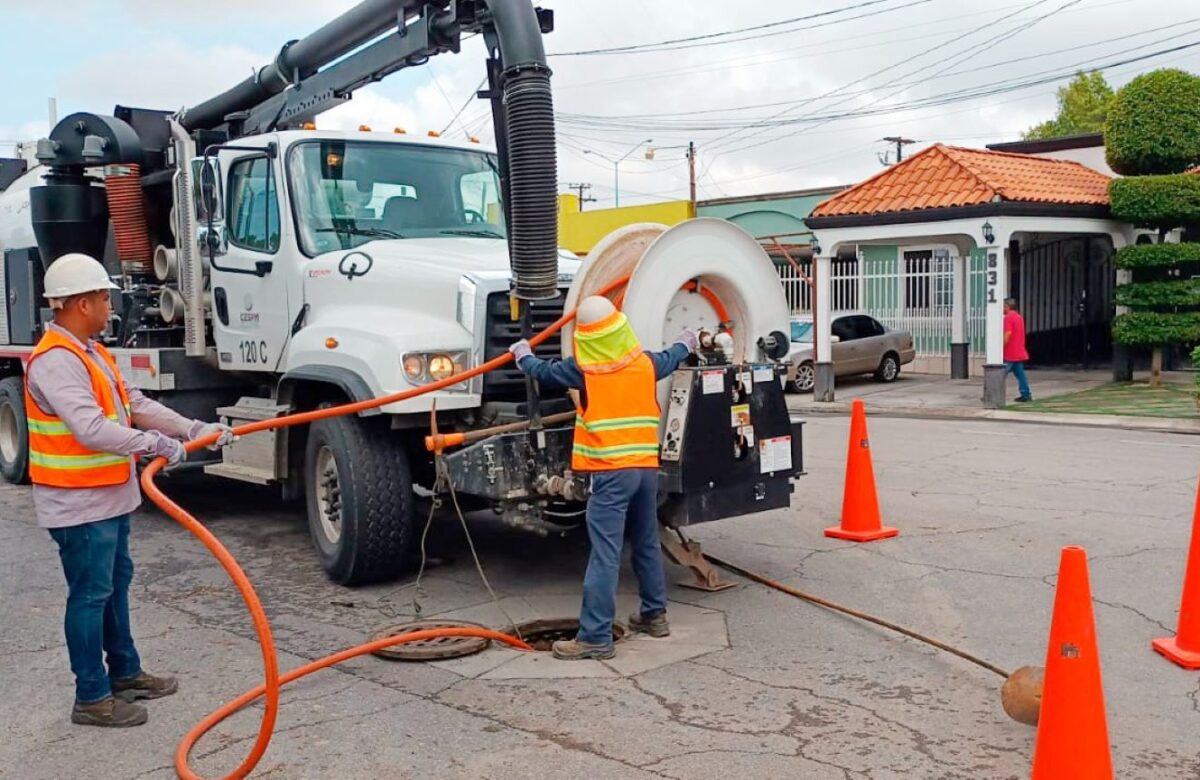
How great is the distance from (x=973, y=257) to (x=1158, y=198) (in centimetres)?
509

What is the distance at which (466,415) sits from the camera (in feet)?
22.6

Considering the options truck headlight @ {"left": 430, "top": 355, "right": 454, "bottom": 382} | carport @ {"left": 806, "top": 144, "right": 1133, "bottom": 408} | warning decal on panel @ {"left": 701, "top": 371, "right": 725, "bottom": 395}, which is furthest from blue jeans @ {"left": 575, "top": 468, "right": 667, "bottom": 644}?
carport @ {"left": 806, "top": 144, "right": 1133, "bottom": 408}

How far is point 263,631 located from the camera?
4.21 meters

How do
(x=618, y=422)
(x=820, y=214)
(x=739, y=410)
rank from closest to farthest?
(x=618, y=422) < (x=739, y=410) < (x=820, y=214)

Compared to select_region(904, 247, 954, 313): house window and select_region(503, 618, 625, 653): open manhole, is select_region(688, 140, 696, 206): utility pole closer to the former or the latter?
select_region(904, 247, 954, 313): house window

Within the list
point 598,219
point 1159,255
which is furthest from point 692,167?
point 1159,255

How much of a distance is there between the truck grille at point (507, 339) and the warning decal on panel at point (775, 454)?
1.21m

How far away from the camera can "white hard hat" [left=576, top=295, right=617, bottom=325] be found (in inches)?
224

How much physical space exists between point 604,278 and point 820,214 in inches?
568

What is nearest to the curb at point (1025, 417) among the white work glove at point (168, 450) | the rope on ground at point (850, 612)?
the rope on ground at point (850, 612)

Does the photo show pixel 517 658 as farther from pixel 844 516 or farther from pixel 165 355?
pixel 165 355

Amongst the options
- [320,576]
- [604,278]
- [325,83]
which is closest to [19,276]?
[325,83]

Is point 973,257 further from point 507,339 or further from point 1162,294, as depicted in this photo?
point 507,339

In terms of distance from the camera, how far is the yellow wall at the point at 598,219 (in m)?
32.5
